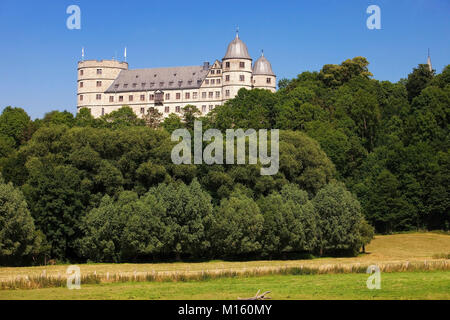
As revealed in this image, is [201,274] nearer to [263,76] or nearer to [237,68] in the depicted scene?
[237,68]

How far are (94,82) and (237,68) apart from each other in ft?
111

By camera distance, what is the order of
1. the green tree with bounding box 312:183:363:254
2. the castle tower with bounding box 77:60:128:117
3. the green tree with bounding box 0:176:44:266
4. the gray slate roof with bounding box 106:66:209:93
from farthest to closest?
the castle tower with bounding box 77:60:128:117 → the gray slate roof with bounding box 106:66:209:93 → the green tree with bounding box 312:183:363:254 → the green tree with bounding box 0:176:44:266

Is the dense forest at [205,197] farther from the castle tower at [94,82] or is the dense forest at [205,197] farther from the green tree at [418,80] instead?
the castle tower at [94,82]

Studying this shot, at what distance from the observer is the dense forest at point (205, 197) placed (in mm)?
66500

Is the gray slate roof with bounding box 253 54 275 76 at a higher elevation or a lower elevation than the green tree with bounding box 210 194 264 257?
higher

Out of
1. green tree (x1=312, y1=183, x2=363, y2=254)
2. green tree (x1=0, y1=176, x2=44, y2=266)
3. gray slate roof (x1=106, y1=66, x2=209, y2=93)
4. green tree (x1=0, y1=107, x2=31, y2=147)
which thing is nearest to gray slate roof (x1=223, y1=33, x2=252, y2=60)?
gray slate roof (x1=106, y1=66, x2=209, y2=93)

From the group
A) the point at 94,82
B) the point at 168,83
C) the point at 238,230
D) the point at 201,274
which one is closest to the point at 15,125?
the point at 94,82

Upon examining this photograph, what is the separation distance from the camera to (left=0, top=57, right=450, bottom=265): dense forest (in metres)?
66.5

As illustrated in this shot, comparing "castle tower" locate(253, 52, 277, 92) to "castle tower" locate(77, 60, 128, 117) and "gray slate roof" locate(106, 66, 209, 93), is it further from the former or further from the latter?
"castle tower" locate(77, 60, 128, 117)

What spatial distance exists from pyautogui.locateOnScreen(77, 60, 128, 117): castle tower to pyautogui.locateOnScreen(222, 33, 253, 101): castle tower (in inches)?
1169

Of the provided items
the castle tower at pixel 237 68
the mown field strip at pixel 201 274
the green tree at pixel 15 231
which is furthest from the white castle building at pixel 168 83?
the mown field strip at pixel 201 274

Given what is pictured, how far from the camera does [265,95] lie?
403 feet
